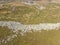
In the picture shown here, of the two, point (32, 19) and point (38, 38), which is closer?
point (38, 38)

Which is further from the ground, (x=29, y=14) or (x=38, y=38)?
(x=29, y=14)

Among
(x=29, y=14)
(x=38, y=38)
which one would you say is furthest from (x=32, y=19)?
(x=38, y=38)

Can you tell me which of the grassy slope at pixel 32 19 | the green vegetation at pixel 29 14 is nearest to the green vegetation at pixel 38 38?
the grassy slope at pixel 32 19

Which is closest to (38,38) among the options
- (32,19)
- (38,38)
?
(38,38)

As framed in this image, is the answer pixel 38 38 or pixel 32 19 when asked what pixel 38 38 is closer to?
pixel 38 38

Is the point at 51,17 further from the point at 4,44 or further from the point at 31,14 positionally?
the point at 4,44

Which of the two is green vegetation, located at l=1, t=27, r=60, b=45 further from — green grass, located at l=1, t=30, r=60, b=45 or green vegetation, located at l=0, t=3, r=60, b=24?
green vegetation, located at l=0, t=3, r=60, b=24

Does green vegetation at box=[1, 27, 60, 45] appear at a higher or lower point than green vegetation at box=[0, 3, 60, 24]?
lower

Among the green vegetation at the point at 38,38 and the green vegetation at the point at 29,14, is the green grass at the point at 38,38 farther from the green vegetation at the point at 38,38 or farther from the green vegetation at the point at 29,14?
the green vegetation at the point at 29,14

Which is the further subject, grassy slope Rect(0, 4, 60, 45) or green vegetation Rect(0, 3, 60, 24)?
green vegetation Rect(0, 3, 60, 24)

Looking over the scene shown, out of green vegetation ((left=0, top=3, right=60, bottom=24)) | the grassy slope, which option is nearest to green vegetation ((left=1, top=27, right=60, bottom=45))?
the grassy slope

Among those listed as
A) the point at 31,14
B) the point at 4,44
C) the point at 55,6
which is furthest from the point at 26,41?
the point at 55,6
